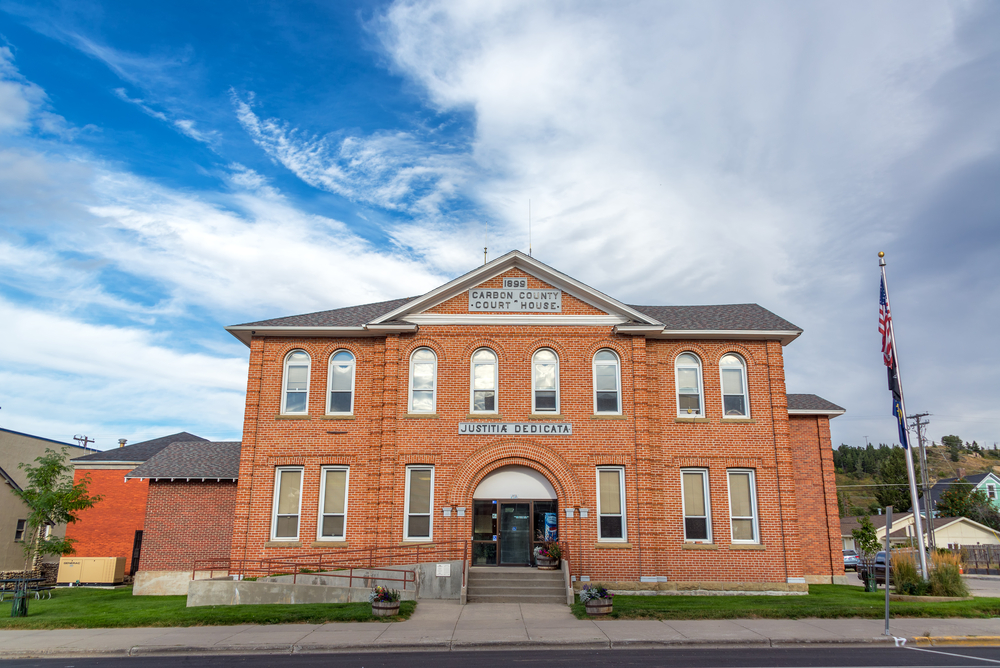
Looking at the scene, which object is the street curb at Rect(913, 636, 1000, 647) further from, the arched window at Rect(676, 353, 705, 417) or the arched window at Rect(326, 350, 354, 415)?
the arched window at Rect(326, 350, 354, 415)

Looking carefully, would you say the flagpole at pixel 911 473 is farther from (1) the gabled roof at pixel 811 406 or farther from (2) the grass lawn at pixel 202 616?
(2) the grass lawn at pixel 202 616

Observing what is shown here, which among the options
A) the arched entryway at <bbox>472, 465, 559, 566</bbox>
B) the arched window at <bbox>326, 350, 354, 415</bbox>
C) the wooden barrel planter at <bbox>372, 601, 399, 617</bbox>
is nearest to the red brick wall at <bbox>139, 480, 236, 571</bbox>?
the arched window at <bbox>326, 350, 354, 415</bbox>

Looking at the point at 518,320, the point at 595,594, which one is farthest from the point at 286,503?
the point at 595,594

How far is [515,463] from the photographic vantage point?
20.7m

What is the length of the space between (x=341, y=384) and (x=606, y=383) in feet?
29.2

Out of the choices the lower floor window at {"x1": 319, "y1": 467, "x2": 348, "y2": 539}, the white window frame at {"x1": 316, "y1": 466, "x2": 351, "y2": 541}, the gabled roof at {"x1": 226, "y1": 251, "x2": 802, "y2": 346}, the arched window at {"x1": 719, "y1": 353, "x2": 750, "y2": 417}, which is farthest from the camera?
the arched window at {"x1": 719, "y1": 353, "x2": 750, "y2": 417}

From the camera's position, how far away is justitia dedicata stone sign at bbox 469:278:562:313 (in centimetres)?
2189

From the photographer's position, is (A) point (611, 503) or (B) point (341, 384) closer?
(A) point (611, 503)

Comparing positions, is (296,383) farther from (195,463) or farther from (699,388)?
(699,388)

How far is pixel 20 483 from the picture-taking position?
37.7 metres

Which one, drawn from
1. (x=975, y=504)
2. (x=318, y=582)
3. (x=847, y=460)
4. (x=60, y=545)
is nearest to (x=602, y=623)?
(x=318, y=582)

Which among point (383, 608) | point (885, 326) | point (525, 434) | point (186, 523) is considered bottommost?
point (383, 608)

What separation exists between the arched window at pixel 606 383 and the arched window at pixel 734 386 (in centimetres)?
377

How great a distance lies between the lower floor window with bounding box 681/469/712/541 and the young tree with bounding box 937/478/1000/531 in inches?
2038
